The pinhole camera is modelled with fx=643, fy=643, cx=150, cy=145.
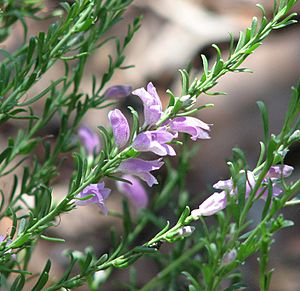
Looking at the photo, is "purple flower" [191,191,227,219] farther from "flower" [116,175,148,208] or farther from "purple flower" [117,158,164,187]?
"flower" [116,175,148,208]

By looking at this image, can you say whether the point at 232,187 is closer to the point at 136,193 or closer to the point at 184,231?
the point at 184,231

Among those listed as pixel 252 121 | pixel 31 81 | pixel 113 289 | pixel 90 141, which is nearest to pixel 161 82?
pixel 252 121

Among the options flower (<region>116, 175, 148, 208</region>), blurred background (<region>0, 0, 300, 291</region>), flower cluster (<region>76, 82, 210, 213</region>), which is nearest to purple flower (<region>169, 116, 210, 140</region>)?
flower cluster (<region>76, 82, 210, 213</region>)

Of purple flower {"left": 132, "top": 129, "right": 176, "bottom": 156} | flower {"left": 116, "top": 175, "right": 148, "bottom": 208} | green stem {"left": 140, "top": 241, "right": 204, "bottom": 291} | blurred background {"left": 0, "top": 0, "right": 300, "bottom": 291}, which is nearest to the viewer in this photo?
purple flower {"left": 132, "top": 129, "right": 176, "bottom": 156}

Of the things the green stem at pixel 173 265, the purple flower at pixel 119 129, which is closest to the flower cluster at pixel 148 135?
the purple flower at pixel 119 129

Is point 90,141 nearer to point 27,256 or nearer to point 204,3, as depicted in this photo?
point 27,256

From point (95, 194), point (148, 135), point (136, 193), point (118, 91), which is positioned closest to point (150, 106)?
point (148, 135)
